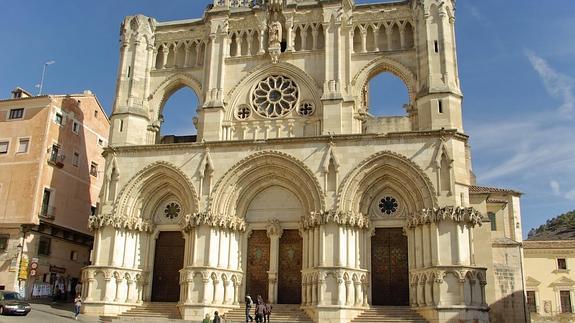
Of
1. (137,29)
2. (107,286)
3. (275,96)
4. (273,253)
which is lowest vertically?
(107,286)

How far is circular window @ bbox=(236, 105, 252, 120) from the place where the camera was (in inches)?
1095

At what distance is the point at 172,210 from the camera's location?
27547 millimetres

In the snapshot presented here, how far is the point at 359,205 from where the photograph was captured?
24.7m

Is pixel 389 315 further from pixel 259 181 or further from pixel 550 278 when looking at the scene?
pixel 550 278

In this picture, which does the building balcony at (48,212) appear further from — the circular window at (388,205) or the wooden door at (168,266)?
the circular window at (388,205)

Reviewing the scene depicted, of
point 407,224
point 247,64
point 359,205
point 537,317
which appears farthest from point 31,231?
Answer: point 537,317

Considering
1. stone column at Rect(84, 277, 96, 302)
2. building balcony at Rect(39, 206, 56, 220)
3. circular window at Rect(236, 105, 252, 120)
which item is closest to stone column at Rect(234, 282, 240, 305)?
stone column at Rect(84, 277, 96, 302)

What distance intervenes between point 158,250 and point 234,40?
10.8 meters

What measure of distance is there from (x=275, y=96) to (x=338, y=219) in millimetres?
7379

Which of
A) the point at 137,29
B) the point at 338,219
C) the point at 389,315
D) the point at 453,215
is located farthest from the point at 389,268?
the point at 137,29

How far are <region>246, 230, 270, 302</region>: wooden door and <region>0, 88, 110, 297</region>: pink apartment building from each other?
39.3 feet

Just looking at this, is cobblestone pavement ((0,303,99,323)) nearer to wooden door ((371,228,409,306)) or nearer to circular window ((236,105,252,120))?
circular window ((236,105,252,120))

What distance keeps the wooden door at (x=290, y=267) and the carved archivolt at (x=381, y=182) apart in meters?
3.11

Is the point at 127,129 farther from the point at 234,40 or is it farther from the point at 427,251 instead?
the point at 427,251
